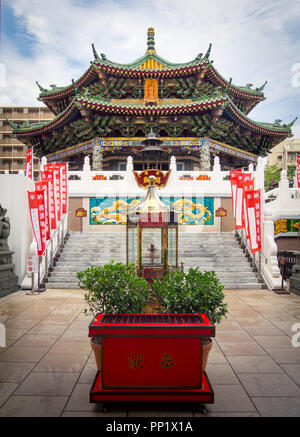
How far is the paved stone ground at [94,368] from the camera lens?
3.10 m

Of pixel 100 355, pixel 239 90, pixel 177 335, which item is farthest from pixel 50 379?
pixel 239 90

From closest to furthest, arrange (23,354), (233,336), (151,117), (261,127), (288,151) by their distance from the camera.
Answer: (23,354)
(233,336)
(151,117)
(261,127)
(288,151)

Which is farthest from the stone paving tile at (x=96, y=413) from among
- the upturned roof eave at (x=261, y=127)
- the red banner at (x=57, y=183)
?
the upturned roof eave at (x=261, y=127)

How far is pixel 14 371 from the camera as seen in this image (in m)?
3.97

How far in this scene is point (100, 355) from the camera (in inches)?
130

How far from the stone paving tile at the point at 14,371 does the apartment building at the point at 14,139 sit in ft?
150

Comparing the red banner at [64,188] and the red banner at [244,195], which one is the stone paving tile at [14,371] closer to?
the red banner at [244,195]

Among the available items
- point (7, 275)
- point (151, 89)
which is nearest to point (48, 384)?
point (7, 275)

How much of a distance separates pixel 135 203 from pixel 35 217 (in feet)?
17.3

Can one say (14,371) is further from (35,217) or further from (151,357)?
(35,217)

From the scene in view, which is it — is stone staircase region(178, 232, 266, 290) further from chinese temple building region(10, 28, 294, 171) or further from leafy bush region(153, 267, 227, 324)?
chinese temple building region(10, 28, 294, 171)
